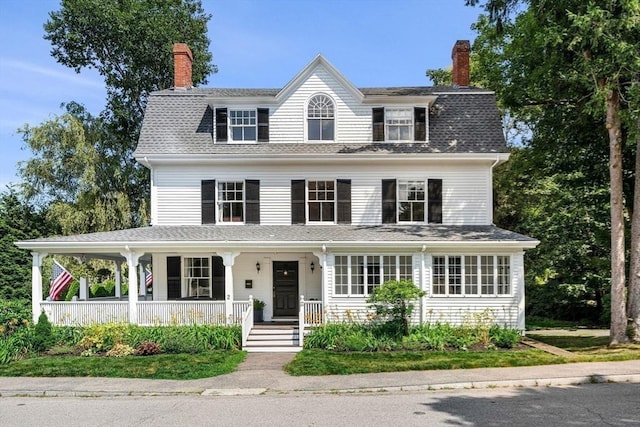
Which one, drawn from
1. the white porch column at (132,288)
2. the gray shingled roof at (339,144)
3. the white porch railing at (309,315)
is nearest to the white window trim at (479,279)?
the white porch railing at (309,315)

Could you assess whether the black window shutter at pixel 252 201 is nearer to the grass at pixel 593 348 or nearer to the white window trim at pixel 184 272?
the white window trim at pixel 184 272

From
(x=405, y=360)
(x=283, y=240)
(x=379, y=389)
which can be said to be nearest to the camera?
(x=379, y=389)

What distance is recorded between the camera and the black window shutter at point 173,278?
17391mm

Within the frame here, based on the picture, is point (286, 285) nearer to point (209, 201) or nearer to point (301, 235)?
point (301, 235)

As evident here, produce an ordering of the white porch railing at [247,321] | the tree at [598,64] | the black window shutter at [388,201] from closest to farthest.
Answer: the tree at [598,64]
the white porch railing at [247,321]
the black window shutter at [388,201]

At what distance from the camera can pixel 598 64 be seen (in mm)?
13812

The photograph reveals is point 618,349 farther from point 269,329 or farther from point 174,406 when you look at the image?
point 174,406

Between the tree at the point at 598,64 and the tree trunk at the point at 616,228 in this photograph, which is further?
the tree trunk at the point at 616,228

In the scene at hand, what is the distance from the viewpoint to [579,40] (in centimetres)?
1339

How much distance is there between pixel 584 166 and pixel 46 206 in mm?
27194

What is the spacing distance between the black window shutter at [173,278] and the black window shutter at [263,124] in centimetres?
521

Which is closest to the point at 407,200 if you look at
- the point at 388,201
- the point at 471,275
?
the point at 388,201

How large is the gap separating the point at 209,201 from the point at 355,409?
10.9 metres

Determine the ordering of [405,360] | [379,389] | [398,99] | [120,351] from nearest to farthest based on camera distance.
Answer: [379,389]
[405,360]
[120,351]
[398,99]
